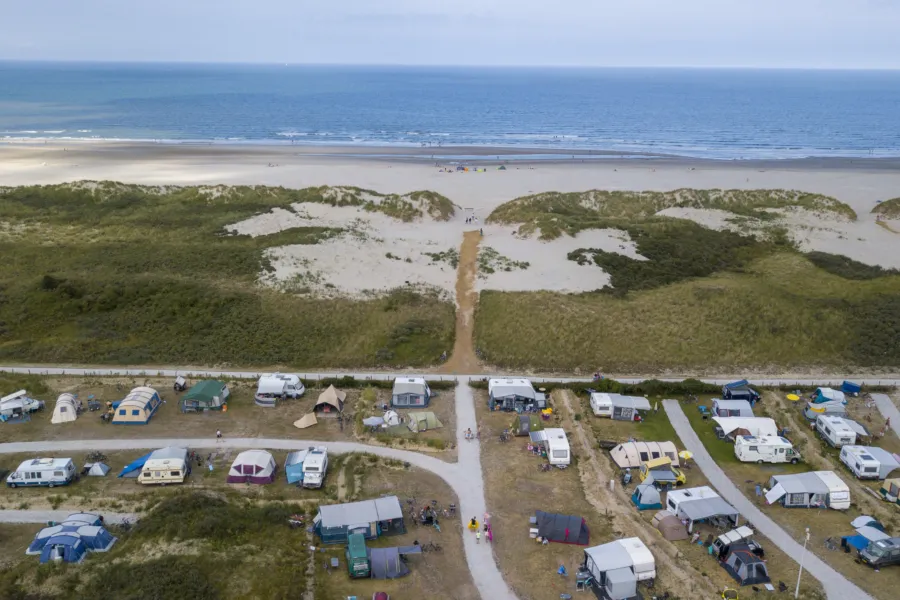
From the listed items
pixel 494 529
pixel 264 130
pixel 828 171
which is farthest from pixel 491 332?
pixel 264 130

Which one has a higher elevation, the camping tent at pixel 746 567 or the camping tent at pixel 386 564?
the camping tent at pixel 746 567

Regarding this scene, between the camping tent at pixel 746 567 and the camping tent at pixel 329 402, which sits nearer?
the camping tent at pixel 746 567

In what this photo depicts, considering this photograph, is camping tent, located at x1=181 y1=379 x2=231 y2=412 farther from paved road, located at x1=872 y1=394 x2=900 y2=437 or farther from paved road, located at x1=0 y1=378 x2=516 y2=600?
paved road, located at x1=872 y1=394 x2=900 y2=437

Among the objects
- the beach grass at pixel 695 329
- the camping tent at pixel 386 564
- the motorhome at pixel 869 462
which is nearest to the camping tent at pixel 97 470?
the camping tent at pixel 386 564

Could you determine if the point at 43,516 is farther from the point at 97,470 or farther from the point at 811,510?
the point at 811,510

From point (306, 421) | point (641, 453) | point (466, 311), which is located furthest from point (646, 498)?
point (466, 311)

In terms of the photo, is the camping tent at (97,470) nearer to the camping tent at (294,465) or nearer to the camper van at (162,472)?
the camper van at (162,472)
